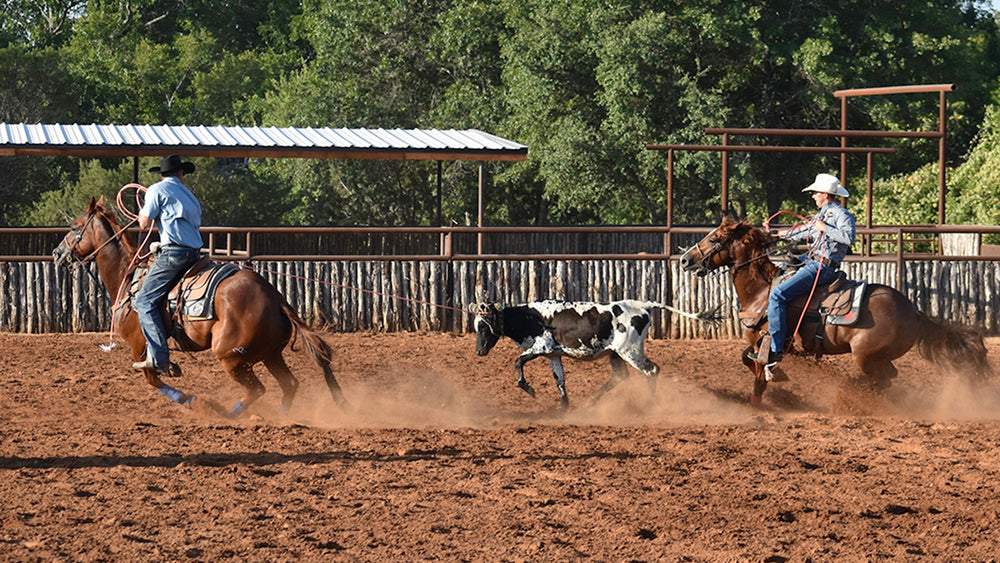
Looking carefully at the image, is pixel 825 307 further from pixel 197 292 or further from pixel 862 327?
pixel 197 292

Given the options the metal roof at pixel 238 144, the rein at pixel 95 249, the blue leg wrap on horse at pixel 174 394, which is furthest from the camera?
the metal roof at pixel 238 144

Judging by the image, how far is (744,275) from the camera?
10773mm

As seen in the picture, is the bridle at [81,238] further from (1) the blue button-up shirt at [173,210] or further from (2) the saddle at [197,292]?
(2) the saddle at [197,292]

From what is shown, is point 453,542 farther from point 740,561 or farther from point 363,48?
point 363,48

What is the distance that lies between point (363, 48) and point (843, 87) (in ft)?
45.6

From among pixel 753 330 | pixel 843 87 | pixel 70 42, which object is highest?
pixel 70 42

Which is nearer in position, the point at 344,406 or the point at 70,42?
the point at 344,406

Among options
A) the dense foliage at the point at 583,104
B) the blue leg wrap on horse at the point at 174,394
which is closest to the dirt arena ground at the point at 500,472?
the blue leg wrap on horse at the point at 174,394

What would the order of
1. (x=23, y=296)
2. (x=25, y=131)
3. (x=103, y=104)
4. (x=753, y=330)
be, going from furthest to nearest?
(x=103, y=104), (x=25, y=131), (x=23, y=296), (x=753, y=330)

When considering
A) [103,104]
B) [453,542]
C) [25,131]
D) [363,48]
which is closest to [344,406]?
[453,542]

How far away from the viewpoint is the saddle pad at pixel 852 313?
1022 cm

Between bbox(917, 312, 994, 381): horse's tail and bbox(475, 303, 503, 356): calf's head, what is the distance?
12.8ft

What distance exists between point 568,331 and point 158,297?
12.3 feet

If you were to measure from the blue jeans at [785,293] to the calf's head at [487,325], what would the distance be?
2.52 metres
